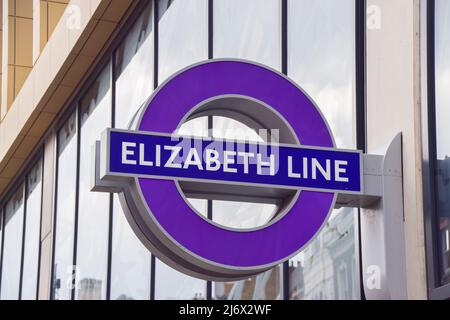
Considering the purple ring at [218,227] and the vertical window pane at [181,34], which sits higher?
the vertical window pane at [181,34]

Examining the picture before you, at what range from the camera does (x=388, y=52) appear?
20.2 ft

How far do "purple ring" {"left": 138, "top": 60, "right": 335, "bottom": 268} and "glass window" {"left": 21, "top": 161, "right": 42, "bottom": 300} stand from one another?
35.8 feet

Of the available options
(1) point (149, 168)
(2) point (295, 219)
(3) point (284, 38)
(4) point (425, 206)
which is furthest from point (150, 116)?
(3) point (284, 38)

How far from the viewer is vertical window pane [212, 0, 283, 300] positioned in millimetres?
7710

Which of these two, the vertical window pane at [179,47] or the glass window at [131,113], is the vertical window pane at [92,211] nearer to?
the glass window at [131,113]

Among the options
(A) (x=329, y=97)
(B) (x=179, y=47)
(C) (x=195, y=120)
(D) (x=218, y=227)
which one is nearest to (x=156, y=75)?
(B) (x=179, y=47)

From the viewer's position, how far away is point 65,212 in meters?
14.1

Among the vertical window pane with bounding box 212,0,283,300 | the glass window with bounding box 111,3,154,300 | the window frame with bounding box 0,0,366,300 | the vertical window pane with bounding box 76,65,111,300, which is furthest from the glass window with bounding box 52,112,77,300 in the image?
the vertical window pane with bounding box 212,0,283,300

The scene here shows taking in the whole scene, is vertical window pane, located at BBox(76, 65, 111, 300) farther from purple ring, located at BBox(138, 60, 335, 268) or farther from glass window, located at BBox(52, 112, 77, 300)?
purple ring, located at BBox(138, 60, 335, 268)

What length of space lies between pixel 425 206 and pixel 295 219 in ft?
3.20

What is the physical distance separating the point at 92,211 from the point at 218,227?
789 cm

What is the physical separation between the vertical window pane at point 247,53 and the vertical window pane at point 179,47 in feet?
1.11

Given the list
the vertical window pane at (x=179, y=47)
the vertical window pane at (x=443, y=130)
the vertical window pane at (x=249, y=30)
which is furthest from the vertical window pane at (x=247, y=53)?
the vertical window pane at (x=443, y=130)

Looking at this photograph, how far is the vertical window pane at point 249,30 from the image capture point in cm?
801
